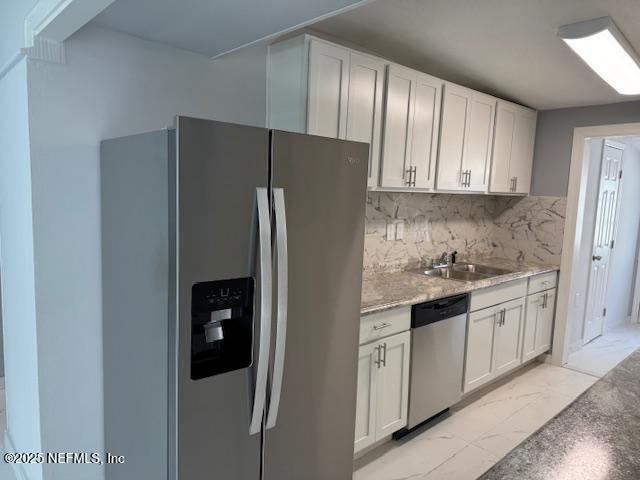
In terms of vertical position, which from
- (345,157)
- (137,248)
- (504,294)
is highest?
(345,157)

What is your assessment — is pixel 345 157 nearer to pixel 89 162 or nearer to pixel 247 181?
pixel 247 181

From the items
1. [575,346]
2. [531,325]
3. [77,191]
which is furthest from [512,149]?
[77,191]

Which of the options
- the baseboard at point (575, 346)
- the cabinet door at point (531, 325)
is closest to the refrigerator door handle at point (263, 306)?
the cabinet door at point (531, 325)

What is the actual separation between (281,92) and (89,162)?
3.42 ft

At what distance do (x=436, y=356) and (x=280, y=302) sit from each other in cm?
157

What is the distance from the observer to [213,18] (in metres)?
1.71

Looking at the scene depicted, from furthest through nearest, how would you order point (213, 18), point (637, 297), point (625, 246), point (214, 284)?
1. point (637, 297)
2. point (625, 246)
3. point (213, 18)
4. point (214, 284)

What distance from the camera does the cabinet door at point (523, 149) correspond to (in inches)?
153

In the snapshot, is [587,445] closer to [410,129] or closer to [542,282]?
[410,129]

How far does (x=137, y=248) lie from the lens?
1.58m

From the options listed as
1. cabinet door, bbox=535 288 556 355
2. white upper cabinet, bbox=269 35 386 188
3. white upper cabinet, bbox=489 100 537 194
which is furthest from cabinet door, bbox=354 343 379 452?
cabinet door, bbox=535 288 556 355

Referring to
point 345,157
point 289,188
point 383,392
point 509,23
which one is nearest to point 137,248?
point 289,188

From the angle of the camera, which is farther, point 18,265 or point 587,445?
point 18,265

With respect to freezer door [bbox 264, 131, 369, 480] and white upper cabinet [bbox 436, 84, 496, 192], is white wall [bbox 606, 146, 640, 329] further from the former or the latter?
freezer door [bbox 264, 131, 369, 480]
